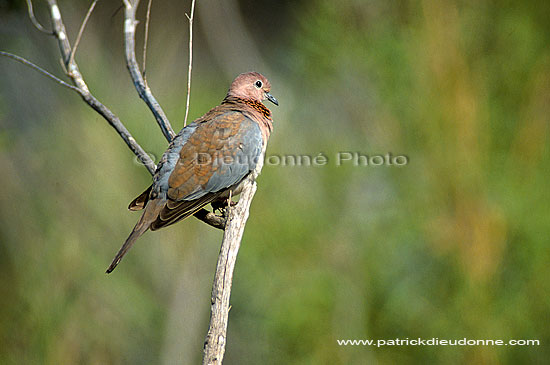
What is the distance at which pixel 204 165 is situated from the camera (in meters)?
2.29

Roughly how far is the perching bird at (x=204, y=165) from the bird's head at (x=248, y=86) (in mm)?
137

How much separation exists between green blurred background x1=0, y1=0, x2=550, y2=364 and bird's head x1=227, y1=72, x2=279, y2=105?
8.5 inches

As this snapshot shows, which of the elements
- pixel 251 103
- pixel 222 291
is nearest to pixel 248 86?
pixel 251 103

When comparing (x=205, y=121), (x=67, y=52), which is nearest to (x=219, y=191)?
(x=205, y=121)

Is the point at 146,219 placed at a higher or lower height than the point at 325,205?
lower

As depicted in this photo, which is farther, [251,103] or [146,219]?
[251,103]

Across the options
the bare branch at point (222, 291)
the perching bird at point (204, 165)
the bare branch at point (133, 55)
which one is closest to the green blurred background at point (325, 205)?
the bare branch at point (133, 55)

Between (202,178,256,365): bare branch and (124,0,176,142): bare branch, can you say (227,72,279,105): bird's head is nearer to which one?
(124,0,176,142): bare branch

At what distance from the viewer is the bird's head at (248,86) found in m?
2.70

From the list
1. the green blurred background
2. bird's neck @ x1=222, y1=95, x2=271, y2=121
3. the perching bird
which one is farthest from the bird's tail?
bird's neck @ x1=222, y1=95, x2=271, y2=121

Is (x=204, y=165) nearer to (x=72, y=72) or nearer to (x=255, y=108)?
(x=255, y=108)

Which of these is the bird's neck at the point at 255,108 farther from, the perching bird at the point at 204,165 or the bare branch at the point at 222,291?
the bare branch at the point at 222,291

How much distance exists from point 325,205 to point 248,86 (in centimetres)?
63

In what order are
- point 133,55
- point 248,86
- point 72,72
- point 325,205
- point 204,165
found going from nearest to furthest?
point 72,72, point 133,55, point 204,165, point 325,205, point 248,86
